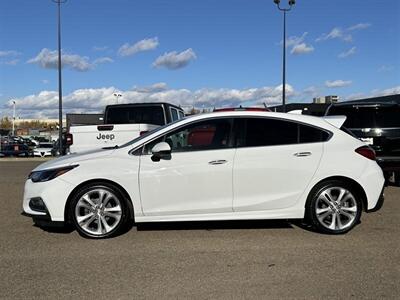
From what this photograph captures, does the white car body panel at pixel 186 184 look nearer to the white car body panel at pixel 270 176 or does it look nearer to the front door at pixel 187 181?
the front door at pixel 187 181

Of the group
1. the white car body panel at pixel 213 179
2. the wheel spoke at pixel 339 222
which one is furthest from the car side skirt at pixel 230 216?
the wheel spoke at pixel 339 222

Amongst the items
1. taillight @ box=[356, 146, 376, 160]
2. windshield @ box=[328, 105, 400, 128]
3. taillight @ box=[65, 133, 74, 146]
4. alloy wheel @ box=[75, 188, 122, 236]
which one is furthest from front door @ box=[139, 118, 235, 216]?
windshield @ box=[328, 105, 400, 128]

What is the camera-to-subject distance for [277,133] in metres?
6.64

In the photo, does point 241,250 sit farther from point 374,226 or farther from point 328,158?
point 374,226

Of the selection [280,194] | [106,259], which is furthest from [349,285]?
[106,259]

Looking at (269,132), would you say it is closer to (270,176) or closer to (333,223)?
(270,176)

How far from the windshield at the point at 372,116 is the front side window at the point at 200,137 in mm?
4789

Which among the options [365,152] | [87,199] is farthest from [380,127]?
[87,199]

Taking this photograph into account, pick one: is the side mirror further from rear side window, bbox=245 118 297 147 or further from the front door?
rear side window, bbox=245 118 297 147

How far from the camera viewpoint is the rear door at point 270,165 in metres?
6.43

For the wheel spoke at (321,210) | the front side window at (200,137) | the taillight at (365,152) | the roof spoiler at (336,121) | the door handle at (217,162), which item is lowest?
the wheel spoke at (321,210)

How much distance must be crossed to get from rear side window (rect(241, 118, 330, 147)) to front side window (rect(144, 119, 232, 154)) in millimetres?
199

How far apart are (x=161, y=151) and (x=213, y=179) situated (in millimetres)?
760

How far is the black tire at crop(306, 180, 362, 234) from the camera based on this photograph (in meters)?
6.54
